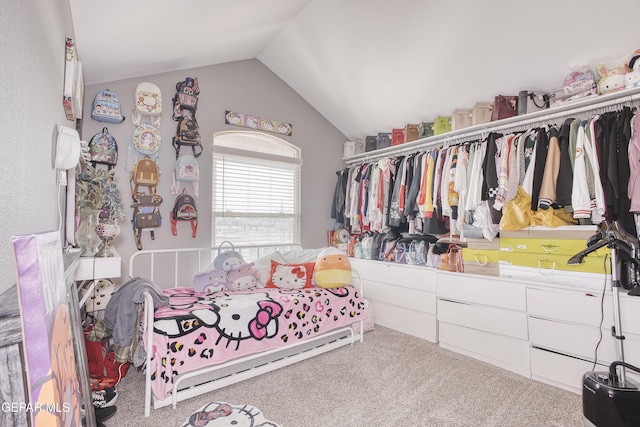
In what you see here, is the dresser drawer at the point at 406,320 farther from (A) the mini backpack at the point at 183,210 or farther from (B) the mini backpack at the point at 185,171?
(B) the mini backpack at the point at 185,171

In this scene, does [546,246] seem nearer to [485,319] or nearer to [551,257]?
[551,257]

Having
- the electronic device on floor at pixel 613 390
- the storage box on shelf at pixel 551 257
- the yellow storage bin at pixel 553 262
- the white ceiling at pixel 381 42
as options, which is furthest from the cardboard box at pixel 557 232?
the white ceiling at pixel 381 42

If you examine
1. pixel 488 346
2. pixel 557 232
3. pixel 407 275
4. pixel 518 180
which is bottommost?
pixel 488 346

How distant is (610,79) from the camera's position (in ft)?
7.45

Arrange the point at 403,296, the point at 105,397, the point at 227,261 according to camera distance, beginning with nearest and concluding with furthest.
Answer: the point at 105,397 → the point at 227,261 → the point at 403,296

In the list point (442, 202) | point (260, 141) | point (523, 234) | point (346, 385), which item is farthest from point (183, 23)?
point (523, 234)

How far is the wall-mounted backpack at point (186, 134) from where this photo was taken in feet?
10.4

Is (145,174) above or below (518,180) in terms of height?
above

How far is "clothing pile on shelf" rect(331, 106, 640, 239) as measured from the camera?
2.12 metres

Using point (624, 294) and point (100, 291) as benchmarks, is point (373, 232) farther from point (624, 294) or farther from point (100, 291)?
point (100, 291)

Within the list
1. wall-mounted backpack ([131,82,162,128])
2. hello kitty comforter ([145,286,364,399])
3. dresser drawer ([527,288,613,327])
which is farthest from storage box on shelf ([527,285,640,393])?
wall-mounted backpack ([131,82,162,128])

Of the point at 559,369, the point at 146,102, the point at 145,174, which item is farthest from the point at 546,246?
the point at 146,102

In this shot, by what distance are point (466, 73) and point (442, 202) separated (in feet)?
3.85

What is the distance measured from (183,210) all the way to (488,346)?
9.69 feet
